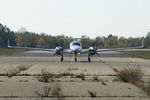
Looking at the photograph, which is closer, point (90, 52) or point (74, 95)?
Answer: point (74, 95)

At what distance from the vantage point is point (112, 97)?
12.4 meters

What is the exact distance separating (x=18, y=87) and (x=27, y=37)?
184618 millimetres

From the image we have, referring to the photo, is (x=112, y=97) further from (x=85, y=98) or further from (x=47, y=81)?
(x=47, y=81)

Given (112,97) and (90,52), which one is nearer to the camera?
(112,97)

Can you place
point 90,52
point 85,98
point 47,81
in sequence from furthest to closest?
Result: point 90,52 < point 47,81 < point 85,98

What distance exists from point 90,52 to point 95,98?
30998 millimetres

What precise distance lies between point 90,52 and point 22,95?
30.6 metres

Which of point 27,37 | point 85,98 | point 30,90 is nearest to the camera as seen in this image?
point 85,98

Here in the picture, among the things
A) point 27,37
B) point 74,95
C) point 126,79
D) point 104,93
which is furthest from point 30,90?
point 27,37

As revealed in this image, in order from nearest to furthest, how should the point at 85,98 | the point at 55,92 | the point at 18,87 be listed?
1. the point at 85,98
2. the point at 55,92
3. the point at 18,87

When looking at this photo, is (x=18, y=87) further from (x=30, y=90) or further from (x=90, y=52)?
(x=90, y=52)

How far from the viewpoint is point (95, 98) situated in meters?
12.1

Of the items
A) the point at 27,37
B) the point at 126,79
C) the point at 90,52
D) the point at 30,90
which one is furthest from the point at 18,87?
the point at 27,37

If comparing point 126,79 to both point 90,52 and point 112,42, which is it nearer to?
point 90,52
